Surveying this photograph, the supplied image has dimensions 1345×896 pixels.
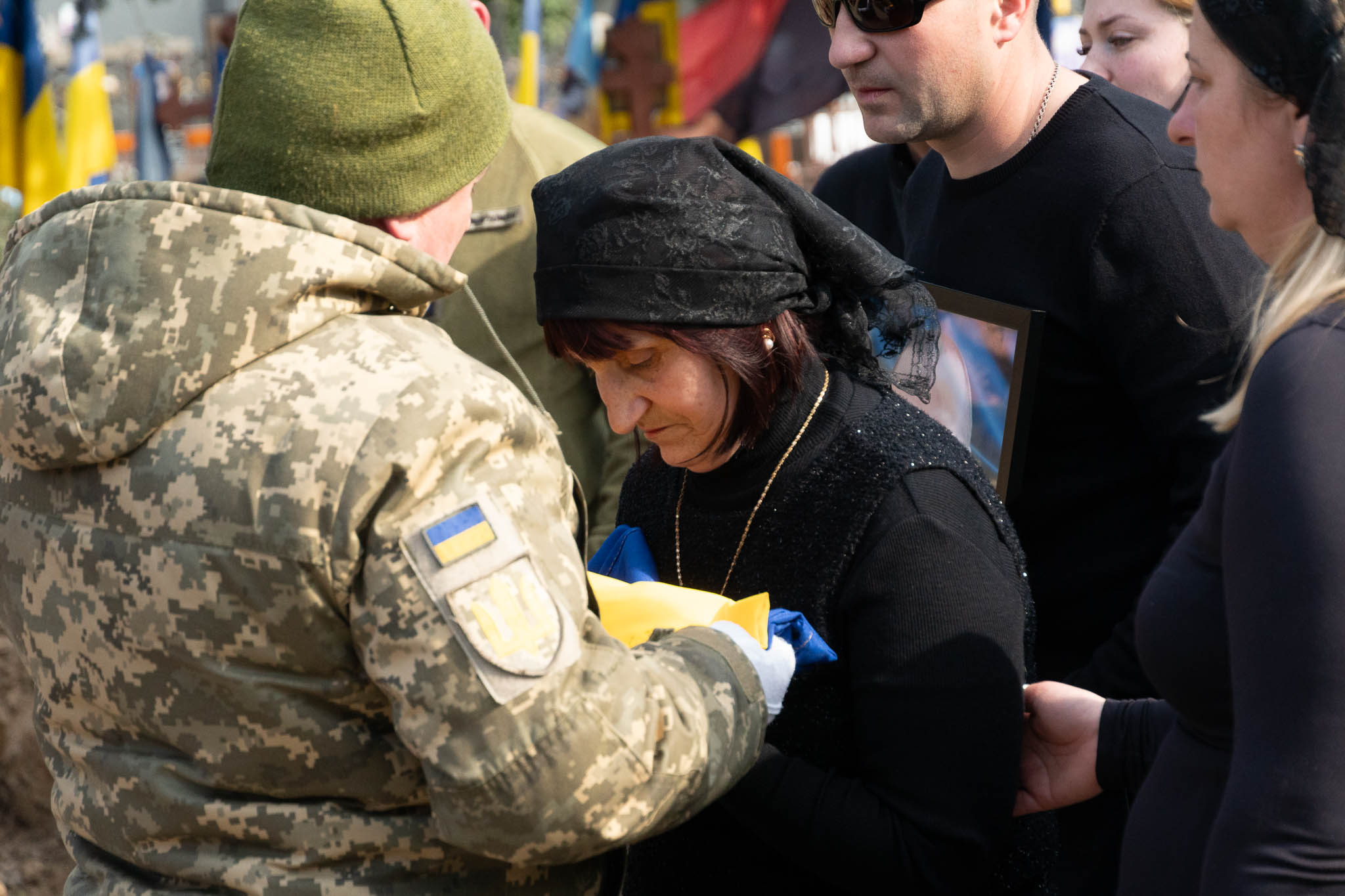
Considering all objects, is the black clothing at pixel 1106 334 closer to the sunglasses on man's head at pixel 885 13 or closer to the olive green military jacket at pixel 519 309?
the sunglasses on man's head at pixel 885 13

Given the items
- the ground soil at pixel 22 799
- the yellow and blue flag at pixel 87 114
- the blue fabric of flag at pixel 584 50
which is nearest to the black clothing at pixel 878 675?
the ground soil at pixel 22 799

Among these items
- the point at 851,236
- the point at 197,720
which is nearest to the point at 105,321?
the point at 197,720

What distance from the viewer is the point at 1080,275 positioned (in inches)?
86.6

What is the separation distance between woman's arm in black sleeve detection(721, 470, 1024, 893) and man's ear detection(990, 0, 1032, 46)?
1110mm

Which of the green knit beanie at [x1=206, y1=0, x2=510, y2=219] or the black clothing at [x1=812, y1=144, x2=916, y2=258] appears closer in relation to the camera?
the green knit beanie at [x1=206, y1=0, x2=510, y2=219]

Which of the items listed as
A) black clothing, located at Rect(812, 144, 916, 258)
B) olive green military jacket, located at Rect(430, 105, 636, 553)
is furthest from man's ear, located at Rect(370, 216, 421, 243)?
black clothing, located at Rect(812, 144, 916, 258)

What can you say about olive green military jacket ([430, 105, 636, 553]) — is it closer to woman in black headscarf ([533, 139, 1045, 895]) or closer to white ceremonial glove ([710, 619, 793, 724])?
woman in black headscarf ([533, 139, 1045, 895])

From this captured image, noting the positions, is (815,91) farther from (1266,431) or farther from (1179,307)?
(1266,431)

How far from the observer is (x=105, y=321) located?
49.9 inches

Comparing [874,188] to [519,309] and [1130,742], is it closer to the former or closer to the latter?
[519,309]

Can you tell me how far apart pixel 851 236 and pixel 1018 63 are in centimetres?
78

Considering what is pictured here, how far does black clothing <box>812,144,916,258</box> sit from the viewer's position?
3.20 meters

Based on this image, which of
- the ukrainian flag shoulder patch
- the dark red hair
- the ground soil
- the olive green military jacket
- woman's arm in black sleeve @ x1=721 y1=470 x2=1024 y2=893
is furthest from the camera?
the ground soil

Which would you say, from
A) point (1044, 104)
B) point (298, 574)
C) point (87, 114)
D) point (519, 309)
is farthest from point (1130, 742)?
point (87, 114)
